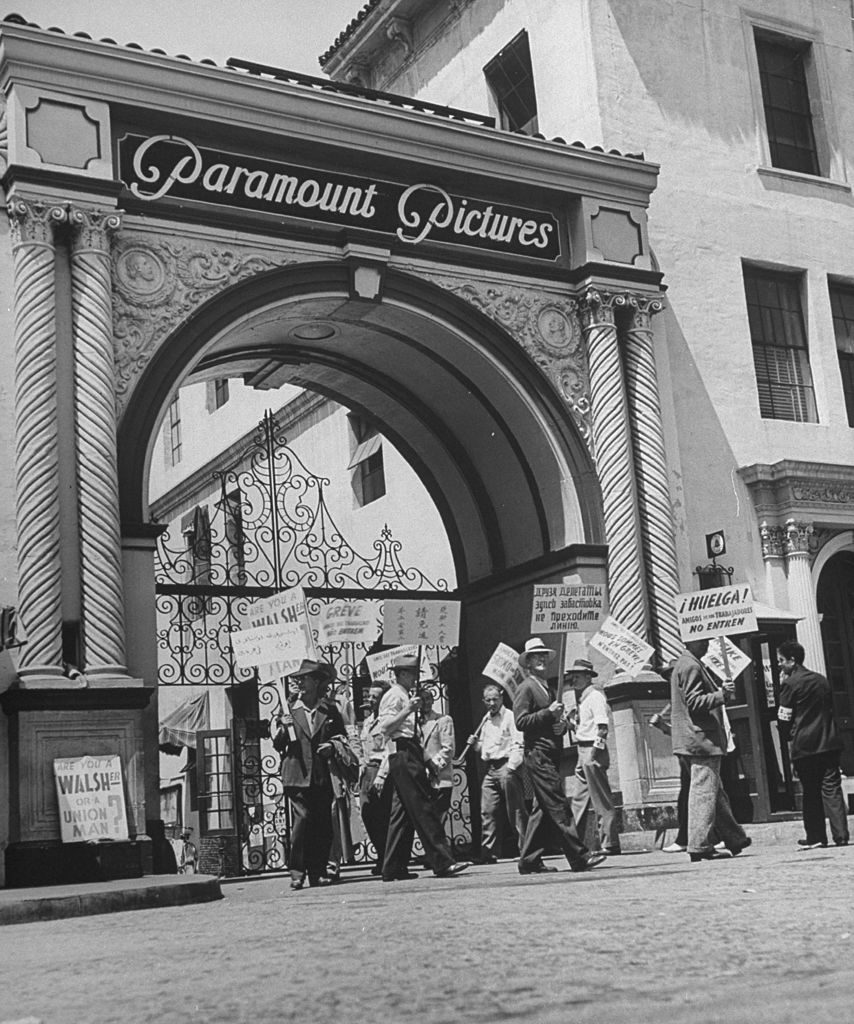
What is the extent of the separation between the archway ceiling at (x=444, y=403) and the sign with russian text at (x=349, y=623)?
326 cm

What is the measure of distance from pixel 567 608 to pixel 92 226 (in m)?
5.99

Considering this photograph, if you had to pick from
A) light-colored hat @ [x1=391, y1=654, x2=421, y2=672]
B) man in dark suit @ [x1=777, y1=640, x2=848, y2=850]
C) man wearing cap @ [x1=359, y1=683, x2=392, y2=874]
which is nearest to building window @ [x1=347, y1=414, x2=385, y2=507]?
man wearing cap @ [x1=359, y1=683, x2=392, y2=874]

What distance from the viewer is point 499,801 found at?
15742mm

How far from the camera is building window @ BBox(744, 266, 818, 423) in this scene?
66.4 feet

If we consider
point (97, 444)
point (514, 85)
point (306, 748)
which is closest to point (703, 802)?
point (306, 748)

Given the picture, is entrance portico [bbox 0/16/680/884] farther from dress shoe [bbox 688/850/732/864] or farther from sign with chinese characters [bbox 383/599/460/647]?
dress shoe [bbox 688/850/732/864]

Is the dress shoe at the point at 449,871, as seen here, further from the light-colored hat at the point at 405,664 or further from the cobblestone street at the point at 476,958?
the cobblestone street at the point at 476,958

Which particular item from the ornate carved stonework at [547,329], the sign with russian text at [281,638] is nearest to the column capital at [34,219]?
the sign with russian text at [281,638]

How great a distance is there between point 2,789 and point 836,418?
12089 mm

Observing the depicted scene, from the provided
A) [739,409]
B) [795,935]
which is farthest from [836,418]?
[795,935]

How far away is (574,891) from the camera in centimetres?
974

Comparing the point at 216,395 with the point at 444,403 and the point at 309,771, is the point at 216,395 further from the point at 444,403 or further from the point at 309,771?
the point at 309,771

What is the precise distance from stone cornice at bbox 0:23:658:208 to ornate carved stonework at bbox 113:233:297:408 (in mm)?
1350

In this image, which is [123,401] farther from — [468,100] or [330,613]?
[468,100]
